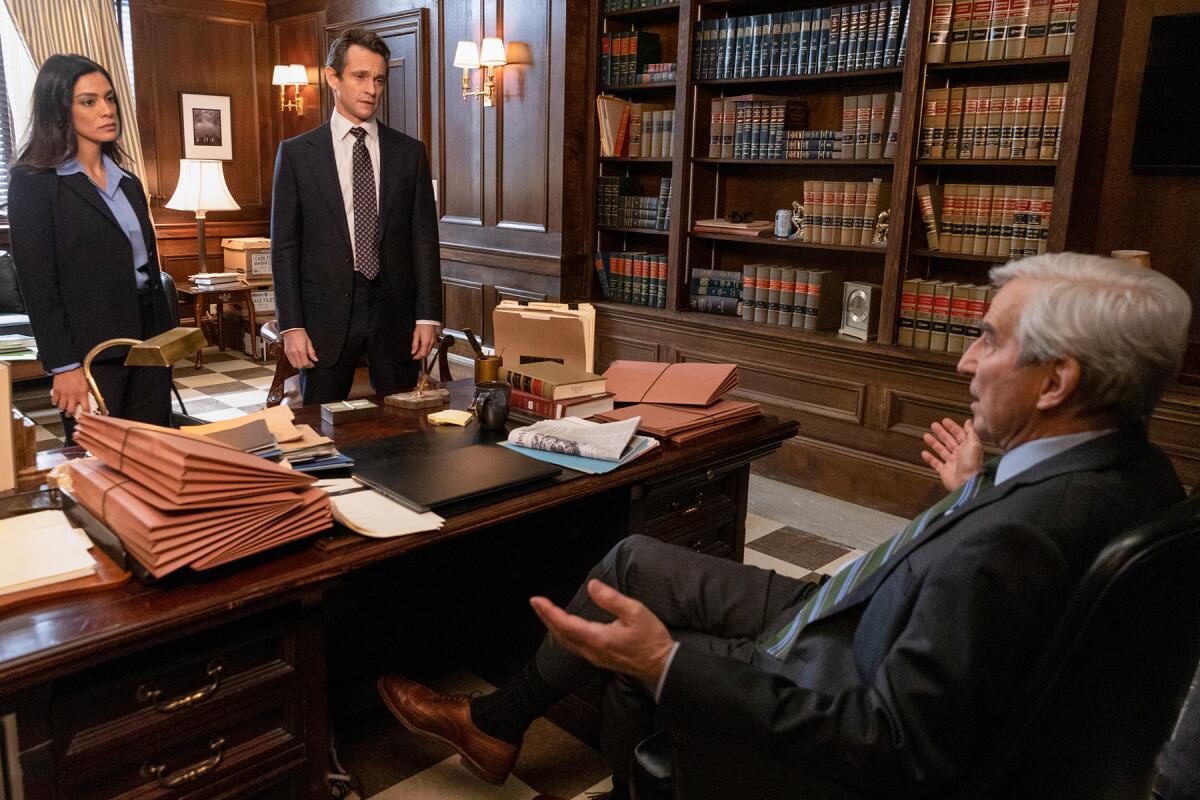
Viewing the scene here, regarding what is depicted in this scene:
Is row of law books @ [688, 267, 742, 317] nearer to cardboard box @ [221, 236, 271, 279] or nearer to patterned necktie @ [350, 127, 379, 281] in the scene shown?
patterned necktie @ [350, 127, 379, 281]

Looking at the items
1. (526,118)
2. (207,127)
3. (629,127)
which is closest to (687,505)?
(629,127)

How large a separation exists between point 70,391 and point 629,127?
117 inches

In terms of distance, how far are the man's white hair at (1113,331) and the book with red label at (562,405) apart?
4.20 ft

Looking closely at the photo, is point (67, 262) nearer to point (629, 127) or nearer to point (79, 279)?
point (79, 279)

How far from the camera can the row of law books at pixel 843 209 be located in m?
3.91

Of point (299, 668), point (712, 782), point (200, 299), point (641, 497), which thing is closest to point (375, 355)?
point (641, 497)

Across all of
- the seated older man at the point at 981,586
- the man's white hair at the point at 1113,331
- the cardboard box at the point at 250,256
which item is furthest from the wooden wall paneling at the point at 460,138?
the man's white hair at the point at 1113,331

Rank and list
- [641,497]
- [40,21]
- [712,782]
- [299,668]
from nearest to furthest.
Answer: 1. [712,782]
2. [299,668]
3. [641,497]
4. [40,21]

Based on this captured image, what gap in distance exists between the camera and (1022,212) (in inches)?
137

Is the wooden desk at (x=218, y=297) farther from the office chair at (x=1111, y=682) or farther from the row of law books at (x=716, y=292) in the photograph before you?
the office chair at (x=1111, y=682)

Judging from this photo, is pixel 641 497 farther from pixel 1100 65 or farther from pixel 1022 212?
pixel 1100 65

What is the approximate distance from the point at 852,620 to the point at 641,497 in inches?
32.3

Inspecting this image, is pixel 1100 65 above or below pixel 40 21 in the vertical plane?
below

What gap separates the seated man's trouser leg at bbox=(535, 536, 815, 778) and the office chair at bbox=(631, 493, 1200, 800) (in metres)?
0.55
